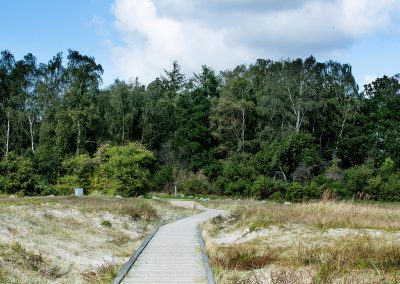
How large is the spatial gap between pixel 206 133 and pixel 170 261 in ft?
165

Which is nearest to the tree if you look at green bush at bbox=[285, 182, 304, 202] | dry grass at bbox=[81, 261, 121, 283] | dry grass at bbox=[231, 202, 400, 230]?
green bush at bbox=[285, 182, 304, 202]

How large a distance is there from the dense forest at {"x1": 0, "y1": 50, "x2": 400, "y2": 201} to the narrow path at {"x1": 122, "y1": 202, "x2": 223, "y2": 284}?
29.6 m

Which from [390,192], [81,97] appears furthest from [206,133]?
[390,192]

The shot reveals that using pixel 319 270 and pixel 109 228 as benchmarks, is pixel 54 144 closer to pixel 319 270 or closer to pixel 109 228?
pixel 109 228

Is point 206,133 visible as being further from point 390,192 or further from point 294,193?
point 390,192

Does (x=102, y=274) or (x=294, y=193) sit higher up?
(x=102, y=274)

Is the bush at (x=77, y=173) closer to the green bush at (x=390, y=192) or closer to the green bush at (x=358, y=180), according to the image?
the green bush at (x=358, y=180)

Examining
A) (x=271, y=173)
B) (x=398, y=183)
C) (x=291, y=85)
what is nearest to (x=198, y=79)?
(x=291, y=85)

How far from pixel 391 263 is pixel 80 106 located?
144 ft

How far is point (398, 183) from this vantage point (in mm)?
47438

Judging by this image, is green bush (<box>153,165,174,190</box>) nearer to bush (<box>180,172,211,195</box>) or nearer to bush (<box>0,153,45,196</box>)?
bush (<box>180,172,211,195</box>)

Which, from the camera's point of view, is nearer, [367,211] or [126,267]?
[126,267]

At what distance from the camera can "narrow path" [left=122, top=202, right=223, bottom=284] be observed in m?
11.6

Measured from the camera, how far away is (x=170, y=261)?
13680 millimetres
